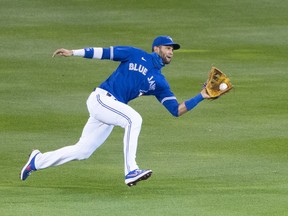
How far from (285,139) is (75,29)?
439 inches

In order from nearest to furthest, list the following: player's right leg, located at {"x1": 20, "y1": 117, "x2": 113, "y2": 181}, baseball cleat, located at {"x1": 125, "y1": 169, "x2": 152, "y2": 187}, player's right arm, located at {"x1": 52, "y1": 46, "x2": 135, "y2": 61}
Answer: baseball cleat, located at {"x1": 125, "y1": 169, "x2": 152, "y2": 187} < player's right arm, located at {"x1": 52, "y1": 46, "x2": 135, "y2": 61} < player's right leg, located at {"x1": 20, "y1": 117, "x2": 113, "y2": 181}

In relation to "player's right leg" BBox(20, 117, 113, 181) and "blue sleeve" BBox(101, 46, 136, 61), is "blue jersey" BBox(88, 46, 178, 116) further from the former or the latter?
"player's right leg" BBox(20, 117, 113, 181)

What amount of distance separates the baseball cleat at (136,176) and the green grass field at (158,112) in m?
0.22

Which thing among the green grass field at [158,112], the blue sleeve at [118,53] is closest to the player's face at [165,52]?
the blue sleeve at [118,53]

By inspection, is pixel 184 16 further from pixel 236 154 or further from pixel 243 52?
pixel 236 154

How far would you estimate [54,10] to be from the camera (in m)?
29.3

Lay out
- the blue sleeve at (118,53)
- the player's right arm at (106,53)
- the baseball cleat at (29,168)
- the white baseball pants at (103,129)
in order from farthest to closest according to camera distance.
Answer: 1. the baseball cleat at (29,168)
2. the blue sleeve at (118,53)
3. the player's right arm at (106,53)
4. the white baseball pants at (103,129)

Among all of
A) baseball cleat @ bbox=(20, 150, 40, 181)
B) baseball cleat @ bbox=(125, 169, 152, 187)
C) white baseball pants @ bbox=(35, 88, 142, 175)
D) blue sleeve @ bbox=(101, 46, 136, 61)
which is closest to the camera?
baseball cleat @ bbox=(125, 169, 152, 187)

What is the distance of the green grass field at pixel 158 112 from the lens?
13.0 meters

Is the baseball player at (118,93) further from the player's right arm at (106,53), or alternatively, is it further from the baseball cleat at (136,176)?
the baseball cleat at (136,176)

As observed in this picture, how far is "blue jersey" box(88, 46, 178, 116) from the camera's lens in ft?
44.6

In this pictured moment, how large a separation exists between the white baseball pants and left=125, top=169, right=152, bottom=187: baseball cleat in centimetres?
8

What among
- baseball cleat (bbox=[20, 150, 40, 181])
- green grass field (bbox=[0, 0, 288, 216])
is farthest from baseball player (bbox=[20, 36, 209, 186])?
green grass field (bbox=[0, 0, 288, 216])

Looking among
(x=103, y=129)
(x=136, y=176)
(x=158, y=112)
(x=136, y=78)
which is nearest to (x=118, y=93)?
(x=136, y=78)
